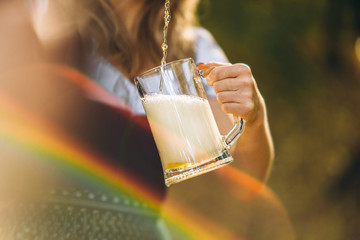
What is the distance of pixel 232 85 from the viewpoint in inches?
27.4

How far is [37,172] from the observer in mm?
920

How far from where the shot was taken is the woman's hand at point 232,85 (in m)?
0.69

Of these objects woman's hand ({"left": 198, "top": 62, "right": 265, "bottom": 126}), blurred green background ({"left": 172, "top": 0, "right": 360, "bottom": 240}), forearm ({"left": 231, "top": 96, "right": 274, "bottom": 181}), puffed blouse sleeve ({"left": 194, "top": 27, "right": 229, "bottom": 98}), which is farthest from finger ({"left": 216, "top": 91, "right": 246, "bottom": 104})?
blurred green background ({"left": 172, "top": 0, "right": 360, "bottom": 240})

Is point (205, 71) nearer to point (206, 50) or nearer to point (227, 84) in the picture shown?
point (227, 84)

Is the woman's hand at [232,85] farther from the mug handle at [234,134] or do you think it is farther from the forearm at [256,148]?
the forearm at [256,148]

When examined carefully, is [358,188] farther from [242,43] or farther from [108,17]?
[108,17]

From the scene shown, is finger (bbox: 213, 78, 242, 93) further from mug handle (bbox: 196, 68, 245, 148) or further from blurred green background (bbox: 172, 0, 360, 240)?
blurred green background (bbox: 172, 0, 360, 240)

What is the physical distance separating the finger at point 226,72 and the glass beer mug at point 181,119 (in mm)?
32

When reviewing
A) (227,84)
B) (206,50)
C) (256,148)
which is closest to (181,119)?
(227,84)

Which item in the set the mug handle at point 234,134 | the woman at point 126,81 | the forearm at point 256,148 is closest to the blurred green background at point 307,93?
the woman at point 126,81

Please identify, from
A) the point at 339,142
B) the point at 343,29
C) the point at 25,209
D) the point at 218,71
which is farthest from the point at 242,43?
the point at 25,209

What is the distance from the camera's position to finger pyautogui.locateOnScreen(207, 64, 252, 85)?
685 mm

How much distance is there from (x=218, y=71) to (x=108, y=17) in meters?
0.67

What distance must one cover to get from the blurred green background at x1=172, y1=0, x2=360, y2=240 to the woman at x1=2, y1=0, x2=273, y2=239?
36 cm
